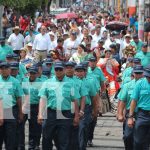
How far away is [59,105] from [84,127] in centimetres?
141

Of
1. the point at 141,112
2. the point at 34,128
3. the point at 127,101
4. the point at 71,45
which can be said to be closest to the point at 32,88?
the point at 34,128

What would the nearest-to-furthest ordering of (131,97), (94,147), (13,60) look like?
(131,97) → (94,147) → (13,60)

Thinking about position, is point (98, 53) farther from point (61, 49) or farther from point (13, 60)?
point (13, 60)

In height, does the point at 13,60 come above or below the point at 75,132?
above

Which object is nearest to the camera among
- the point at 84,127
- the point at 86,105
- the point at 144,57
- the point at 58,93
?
the point at 58,93

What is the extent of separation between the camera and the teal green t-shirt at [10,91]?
12539mm

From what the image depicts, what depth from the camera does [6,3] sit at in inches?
1039

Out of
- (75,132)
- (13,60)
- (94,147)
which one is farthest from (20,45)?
(75,132)

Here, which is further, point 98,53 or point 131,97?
point 98,53

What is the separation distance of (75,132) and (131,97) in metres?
1.33

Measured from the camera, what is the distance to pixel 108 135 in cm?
1603

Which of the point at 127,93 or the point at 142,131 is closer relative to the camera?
the point at 142,131

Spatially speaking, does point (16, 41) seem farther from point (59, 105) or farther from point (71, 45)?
point (59, 105)

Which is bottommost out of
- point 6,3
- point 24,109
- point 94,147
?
point 94,147
